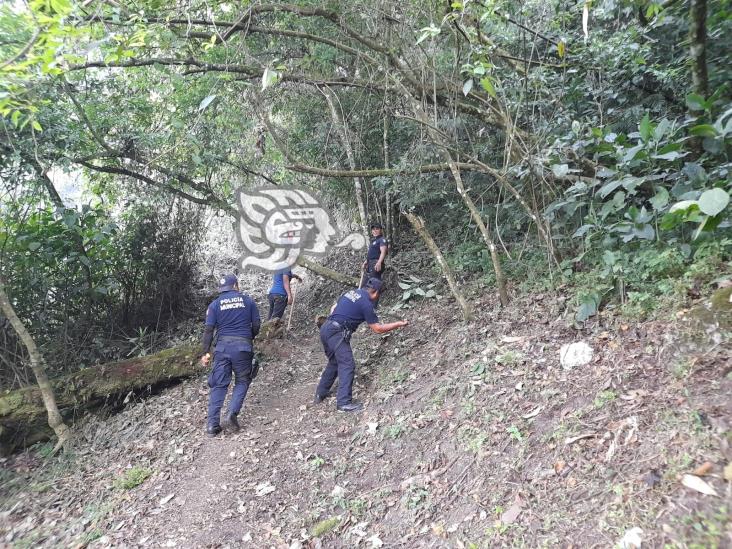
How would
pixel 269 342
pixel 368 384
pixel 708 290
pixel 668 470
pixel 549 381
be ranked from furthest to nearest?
pixel 269 342 → pixel 368 384 → pixel 549 381 → pixel 708 290 → pixel 668 470

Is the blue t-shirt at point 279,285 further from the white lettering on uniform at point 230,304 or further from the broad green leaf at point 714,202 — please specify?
the broad green leaf at point 714,202

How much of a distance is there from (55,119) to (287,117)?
4.96 m

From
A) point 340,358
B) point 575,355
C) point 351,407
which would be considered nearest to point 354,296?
point 340,358

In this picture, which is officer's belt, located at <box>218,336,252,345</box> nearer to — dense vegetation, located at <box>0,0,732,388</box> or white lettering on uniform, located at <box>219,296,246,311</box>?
white lettering on uniform, located at <box>219,296,246,311</box>

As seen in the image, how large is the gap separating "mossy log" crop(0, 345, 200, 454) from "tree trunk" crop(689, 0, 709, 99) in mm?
7603

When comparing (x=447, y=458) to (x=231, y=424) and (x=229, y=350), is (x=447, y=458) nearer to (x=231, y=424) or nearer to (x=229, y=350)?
(x=231, y=424)

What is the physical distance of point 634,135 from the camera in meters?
4.81

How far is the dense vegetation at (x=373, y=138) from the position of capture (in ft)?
15.4

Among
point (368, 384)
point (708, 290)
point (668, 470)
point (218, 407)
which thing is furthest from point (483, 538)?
point (218, 407)

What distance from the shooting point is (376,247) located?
369 inches

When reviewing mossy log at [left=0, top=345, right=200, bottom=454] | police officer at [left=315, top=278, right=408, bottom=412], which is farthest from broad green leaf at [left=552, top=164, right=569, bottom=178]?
mossy log at [left=0, top=345, right=200, bottom=454]

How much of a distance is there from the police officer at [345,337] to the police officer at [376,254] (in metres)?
2.85

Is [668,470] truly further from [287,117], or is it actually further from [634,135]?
[287,117]

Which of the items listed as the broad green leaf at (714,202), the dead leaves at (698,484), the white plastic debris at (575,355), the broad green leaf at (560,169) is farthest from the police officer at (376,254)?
the dead leaves at (698,484)
